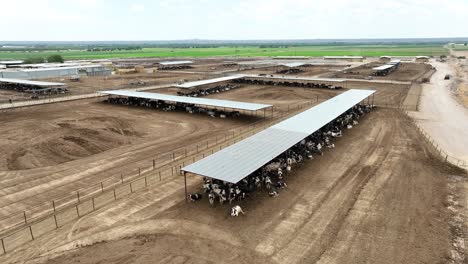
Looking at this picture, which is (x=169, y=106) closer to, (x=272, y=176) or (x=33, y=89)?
(x=272, y=176)

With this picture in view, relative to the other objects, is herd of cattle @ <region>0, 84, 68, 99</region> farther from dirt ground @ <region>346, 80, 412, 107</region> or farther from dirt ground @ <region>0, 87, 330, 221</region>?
dirt ground @ <region>346, 80, 412, 107</region>

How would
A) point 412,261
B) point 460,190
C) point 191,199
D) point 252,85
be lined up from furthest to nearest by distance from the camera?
point 252,85 → point 460,190 → point 191,199 → point 412,261

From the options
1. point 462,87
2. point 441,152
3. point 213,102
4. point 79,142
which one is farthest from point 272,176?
point 462,87

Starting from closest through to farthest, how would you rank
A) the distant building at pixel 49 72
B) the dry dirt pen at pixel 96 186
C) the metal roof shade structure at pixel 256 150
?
the dry dirt pen at pixel 96 186
the metal roof shade structure at pixel 256 150
the distant building at pixel 49 72

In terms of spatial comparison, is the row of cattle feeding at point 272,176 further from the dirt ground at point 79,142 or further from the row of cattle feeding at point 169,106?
the row of cattle feeding at point 169,106

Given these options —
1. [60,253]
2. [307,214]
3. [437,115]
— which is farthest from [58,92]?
[437,115]

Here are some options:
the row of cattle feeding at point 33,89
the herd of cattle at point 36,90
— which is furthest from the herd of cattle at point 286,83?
the row of cattle feeding at point 33,89

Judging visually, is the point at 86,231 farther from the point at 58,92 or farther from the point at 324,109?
the point at 58,92

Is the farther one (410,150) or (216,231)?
(410,150)
